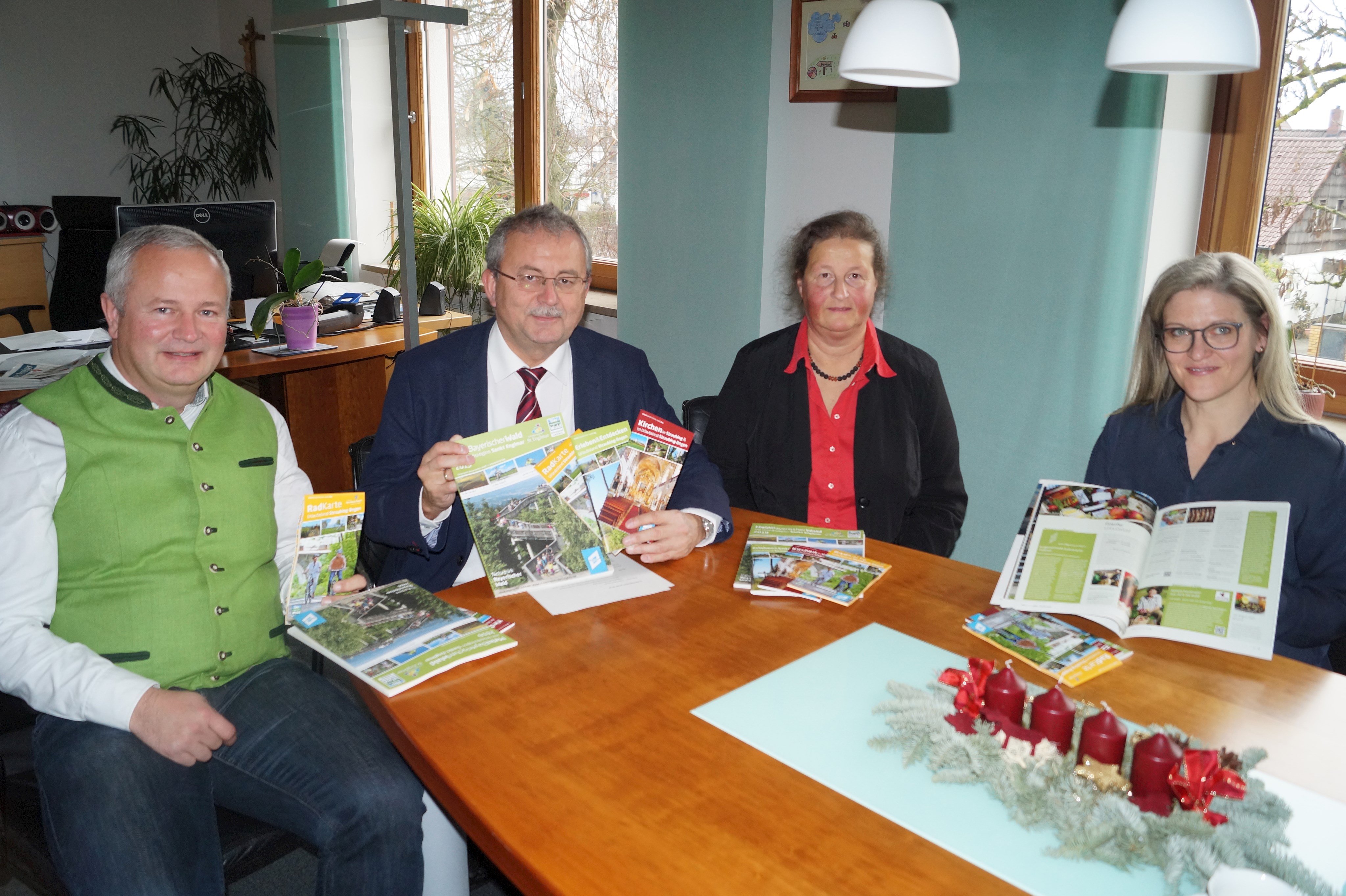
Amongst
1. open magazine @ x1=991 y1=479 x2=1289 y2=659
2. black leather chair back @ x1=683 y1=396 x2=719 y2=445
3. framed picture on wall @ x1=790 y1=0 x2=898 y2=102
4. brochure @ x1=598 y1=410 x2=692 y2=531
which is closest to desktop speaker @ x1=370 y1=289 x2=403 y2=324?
framed picture on wall @ x1=790 y1=0 x2=898 y2=102

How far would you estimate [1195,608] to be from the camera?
156cm

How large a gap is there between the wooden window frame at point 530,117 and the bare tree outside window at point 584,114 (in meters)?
0.04

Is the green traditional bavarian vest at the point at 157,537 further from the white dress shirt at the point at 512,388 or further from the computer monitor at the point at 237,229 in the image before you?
the computer monitor at the point at 237,229

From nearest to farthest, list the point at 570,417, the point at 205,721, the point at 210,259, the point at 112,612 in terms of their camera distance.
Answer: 1. the point at 205,721
2. the point at 112,612
3. the point at 210,259
4. the point at 570,417

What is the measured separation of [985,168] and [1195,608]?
6.16 ft

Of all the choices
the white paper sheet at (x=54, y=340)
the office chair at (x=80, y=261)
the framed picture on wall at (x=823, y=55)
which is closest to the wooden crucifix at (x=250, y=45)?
the office chair at (x=80, y=261)

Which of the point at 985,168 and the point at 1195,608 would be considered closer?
the point at 1195,608

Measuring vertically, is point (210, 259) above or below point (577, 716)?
above

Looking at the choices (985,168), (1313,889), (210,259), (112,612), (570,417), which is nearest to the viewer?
(1313,889)

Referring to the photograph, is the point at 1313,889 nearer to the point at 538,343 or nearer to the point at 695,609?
the point at 695,609

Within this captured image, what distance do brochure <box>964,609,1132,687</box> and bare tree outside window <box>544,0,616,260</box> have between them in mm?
3918

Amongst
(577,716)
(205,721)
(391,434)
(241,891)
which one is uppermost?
(391,434)

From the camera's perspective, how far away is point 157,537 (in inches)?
64.1

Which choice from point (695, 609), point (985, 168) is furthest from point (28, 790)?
point (985, 168)
